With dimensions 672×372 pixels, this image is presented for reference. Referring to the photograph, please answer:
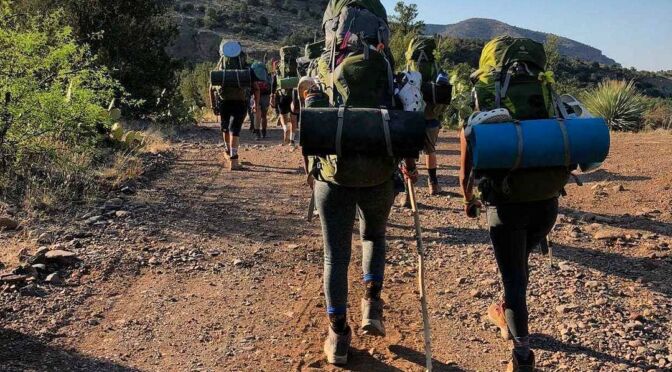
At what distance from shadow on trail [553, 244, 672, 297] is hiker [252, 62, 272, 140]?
5.64 metres

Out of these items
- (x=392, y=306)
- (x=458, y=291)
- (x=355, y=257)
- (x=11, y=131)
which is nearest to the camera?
(x=392, y=306)

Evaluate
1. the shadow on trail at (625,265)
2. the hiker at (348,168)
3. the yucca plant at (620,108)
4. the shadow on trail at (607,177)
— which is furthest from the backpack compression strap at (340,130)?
the yucca plant at (620,108)

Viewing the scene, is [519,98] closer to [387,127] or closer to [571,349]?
[387,127]

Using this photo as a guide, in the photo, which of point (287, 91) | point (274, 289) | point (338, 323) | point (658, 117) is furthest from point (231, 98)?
point (658, 117)

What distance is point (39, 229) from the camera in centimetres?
587

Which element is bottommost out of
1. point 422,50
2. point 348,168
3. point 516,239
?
point 516,239

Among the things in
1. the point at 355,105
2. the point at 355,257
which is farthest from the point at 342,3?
the point at 355,257

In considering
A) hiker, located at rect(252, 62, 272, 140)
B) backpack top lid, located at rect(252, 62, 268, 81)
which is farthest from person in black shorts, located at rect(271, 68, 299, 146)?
backpack top lid, located at rect(252, 62, 268, 81)

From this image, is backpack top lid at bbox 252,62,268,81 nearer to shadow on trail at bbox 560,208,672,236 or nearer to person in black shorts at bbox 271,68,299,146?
person in black shorts at bbox 271,68,299,146

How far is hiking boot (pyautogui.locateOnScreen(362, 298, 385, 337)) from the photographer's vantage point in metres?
3.81

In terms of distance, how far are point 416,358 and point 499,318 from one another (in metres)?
0.73

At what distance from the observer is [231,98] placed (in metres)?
9.38

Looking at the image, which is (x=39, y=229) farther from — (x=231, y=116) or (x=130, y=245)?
(x=231, y=116)

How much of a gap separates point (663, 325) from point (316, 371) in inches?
94.6
